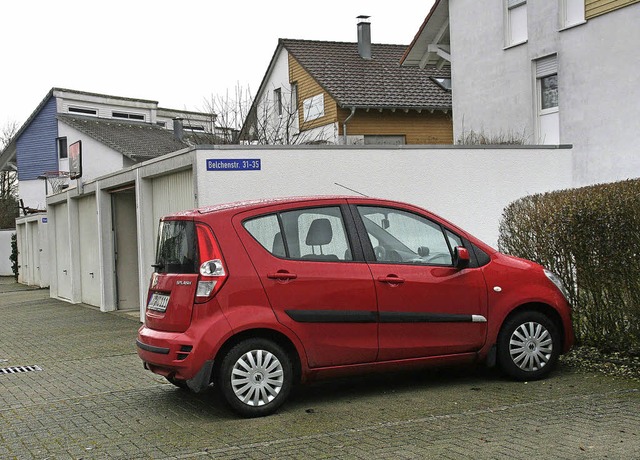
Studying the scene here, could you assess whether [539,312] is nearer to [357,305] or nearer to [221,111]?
[357,305]

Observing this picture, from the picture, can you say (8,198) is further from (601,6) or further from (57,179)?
(601,6)

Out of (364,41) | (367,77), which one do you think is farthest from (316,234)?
(364,41)

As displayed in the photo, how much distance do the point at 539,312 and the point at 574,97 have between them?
1213 cm

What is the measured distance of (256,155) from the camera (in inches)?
502

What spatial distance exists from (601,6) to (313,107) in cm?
1506

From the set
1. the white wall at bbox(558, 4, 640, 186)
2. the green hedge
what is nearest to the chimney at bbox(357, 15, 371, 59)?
the white wall at bbox(558, 4, 640, 186)

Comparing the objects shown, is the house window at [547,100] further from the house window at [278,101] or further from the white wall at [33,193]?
the white wall at [33,193]

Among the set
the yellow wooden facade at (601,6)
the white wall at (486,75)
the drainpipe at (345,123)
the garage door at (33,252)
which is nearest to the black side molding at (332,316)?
the yellow wooden facade at (601,6)

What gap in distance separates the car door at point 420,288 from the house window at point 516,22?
1403cm

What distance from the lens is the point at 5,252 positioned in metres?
43.0

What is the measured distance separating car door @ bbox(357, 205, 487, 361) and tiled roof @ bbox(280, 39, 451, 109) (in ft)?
72.9

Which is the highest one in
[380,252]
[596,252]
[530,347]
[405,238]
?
[405,238]

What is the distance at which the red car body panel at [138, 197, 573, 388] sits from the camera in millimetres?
7246

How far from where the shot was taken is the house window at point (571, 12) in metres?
19.2
